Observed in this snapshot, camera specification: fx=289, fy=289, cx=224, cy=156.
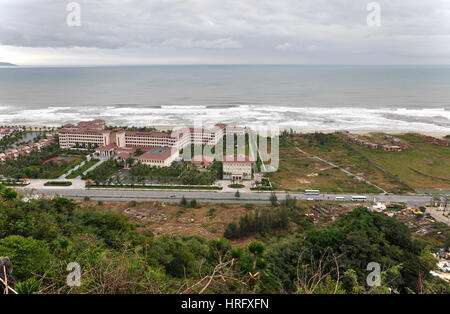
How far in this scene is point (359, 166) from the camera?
959 inches

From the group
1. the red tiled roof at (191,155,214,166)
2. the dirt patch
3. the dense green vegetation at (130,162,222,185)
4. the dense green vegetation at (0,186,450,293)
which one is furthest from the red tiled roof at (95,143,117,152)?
the dense green vegetation at (0,186,450,293)

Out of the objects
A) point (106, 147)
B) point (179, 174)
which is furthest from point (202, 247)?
point (106, 147)

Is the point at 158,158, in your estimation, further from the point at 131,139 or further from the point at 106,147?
the point at 131,139

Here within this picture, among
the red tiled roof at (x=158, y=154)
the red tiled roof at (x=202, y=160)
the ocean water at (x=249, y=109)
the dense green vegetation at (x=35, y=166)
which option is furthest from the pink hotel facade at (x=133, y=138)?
the ocean water at (x=249, y=109)

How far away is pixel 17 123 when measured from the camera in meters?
39.6

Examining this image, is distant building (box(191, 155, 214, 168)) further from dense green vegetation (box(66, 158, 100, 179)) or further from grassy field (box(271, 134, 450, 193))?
dense green vegetation (box(66, 158, 100, 179))

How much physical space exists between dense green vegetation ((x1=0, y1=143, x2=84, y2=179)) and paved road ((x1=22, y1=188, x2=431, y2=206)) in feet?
9.13

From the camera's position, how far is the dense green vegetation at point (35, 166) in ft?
71.3

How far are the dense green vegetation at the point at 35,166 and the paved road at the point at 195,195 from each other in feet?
9.13

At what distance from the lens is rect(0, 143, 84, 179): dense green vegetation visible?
71.3 ft

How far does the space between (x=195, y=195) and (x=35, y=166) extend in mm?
14448

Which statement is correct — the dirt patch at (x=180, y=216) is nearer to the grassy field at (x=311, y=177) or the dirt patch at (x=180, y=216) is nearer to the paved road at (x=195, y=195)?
the paved road at (x=195, y=195)
